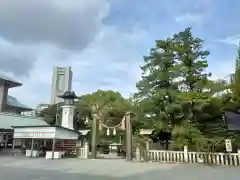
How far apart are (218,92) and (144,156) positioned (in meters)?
5.92

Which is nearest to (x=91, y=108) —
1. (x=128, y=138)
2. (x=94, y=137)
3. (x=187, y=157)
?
(x=94, y=137)

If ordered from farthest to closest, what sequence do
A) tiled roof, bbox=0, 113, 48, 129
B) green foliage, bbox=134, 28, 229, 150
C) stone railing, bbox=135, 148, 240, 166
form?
1. tiled roof, bbox=0, 113, 48, 129
2. green foliage, bbox=134, 28, 229, 150
3. stone railing, bbox=135, 148, 240, 166

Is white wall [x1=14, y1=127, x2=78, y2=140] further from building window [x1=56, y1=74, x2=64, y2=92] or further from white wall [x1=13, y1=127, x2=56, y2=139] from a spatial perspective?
building window [x1=56, y1=74, x2=64, y2=92]

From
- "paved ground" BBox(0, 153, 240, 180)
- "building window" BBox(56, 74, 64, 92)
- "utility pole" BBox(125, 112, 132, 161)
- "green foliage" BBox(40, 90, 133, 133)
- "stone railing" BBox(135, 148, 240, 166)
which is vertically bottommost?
"paved ground" BBox(0, 153, 240, 180)

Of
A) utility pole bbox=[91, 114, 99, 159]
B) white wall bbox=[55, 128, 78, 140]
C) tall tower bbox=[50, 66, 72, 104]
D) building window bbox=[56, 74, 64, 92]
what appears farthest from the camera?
building window bbox=[56, 74, 64, 92]

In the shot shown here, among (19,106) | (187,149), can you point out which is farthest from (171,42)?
(19,106)

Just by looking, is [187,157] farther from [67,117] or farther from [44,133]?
[67,117]

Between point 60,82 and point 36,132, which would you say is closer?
point 36,132

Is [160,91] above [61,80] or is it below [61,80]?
below

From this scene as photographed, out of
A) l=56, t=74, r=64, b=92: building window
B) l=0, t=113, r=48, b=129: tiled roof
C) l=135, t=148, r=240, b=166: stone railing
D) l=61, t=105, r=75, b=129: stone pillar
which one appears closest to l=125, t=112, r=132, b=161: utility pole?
l=135, t=148, r=240, b=166: stone railing

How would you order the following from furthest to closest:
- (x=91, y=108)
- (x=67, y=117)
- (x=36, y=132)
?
1. (x=91, y=108)
2. (x=67, y=117)
3. (x=36, y=132)

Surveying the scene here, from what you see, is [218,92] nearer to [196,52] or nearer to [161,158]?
[196,52]

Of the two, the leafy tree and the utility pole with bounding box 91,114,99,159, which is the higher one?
the leafy tree

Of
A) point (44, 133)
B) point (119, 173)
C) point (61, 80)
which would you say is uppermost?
point (61, 80)
